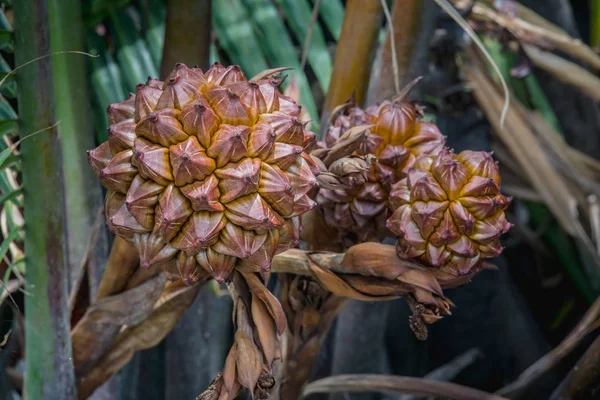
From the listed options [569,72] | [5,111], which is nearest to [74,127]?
[5,111]

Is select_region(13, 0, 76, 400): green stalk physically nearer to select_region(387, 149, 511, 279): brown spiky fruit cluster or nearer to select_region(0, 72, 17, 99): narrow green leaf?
select_region(0, 72, 17, 99): narrow green leaf

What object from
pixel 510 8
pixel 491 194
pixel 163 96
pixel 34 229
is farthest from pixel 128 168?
pixel 510 8

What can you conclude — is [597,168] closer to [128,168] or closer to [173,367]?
[173,367]

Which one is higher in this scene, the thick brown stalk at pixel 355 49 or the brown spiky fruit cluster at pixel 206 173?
the thick brown stalk at pixel 355 49

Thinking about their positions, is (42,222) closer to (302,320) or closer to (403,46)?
→ (302,320)

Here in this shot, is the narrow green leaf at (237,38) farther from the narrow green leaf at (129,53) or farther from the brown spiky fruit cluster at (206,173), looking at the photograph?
the brown spiky fruit cluster at (206,173)

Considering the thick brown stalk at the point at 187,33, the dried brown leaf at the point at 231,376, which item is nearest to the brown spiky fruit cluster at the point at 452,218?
the dried brown leaf at the point at 231,376
